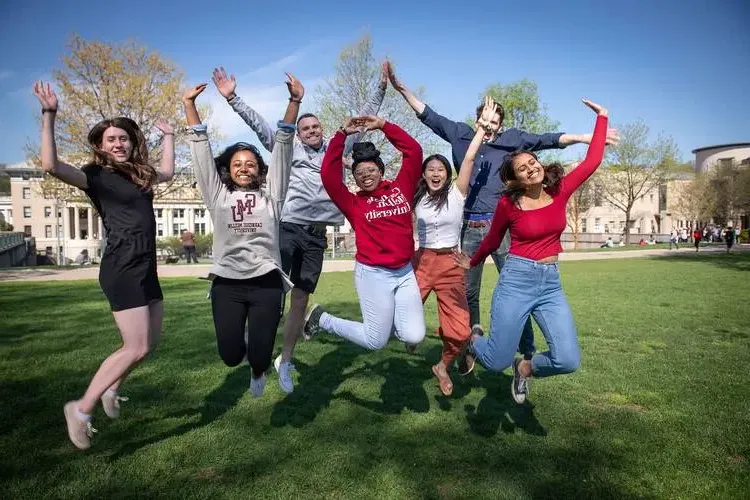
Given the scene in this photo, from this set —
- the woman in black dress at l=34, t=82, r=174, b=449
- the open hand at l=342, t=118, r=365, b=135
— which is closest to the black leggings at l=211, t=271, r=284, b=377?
the woman in black dress at l=34, t=82, r=174, b=449

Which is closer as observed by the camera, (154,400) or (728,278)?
(154,400)

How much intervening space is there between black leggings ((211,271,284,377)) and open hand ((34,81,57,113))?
1.82m

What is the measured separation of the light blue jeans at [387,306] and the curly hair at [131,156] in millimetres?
1945

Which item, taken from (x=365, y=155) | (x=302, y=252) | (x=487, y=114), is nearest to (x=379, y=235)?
(x=365, y=155)

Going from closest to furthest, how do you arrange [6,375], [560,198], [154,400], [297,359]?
[560,198]
[154,400]
[6,375]
[297,359]

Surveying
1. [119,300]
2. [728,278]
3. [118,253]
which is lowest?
[728,278]

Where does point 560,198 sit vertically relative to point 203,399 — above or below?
above

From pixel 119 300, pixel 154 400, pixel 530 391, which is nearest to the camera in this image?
pixel 119 300

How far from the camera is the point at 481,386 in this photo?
583cm

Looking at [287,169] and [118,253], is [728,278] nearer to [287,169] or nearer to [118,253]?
[287,169]

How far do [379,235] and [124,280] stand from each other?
2.15m

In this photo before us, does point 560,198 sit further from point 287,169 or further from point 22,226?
point 22,226

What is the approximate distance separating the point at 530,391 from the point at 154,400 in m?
3.89

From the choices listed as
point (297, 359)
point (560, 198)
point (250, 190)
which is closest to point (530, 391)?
point (560, 198)
